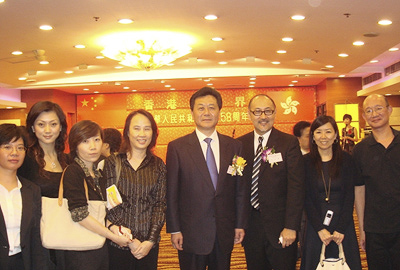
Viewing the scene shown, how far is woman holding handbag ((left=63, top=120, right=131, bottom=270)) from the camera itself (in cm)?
275

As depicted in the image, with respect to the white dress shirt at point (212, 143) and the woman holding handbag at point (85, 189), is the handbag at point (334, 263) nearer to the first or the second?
the white dress shirt at point (212, 143)

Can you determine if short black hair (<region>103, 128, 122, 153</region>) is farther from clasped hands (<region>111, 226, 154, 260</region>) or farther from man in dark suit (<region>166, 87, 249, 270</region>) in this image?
clasped hands (<region>111, 226, 154, 260</region>)

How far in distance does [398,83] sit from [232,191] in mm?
9263

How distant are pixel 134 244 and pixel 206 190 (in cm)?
64

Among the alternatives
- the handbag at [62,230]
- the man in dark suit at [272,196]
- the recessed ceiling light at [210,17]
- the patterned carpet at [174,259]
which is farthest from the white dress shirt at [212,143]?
the recessed ceiling light at [210,17]

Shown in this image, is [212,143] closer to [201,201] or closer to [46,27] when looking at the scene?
[201,201]

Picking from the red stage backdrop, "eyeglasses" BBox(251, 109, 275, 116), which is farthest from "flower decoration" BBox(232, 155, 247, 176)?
the red stage backdrop

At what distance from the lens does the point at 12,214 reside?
273 cm

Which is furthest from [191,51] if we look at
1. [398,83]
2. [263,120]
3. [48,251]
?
[48,251]

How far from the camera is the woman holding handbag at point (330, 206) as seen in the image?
3436 millimetres

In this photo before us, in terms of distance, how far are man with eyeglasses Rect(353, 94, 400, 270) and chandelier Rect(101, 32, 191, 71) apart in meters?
5.29

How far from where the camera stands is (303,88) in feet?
53.9

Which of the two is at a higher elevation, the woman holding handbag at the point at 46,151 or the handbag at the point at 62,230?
the woman holding handbag at the point at 46,151

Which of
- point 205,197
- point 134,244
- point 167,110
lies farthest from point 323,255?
point 167,110
